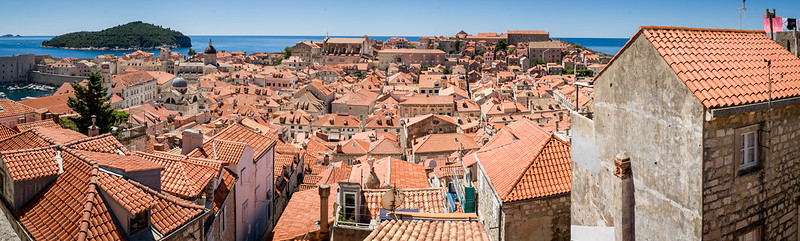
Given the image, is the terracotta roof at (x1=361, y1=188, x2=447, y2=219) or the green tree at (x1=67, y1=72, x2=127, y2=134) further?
the green tree at (x1=67, y1=72, x2=127, y2=134)

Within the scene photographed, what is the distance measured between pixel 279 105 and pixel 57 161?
212 ft

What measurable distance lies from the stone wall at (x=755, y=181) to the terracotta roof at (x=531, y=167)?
334cm

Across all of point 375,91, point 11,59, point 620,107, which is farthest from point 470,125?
point 11,59

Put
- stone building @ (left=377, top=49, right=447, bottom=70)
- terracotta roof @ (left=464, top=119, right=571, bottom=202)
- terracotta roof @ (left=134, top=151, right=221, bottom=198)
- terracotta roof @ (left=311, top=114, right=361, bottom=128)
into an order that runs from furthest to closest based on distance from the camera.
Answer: stone building @ (left=377, top=49, right=447, bottom=70) < terracotta roof @ (left=311, top=114, right=361, bottom=128) < terracotta roof @ (left=134, top=151, right=221, bottom=198) < terracotta roof @ (left=464, top=119, right=571, bottom=202)

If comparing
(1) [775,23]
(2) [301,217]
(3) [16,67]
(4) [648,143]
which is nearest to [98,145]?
(2) [301,217]

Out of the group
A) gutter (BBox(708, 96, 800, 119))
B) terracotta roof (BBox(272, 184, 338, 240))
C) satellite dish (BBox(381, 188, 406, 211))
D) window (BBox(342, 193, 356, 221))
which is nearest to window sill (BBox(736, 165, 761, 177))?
gutter (BBox(708, 96, 800, 119))

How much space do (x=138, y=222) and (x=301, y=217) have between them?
7.45m

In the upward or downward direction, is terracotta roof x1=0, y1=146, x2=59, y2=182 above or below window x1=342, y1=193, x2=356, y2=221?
above

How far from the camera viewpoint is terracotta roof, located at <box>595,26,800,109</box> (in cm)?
601

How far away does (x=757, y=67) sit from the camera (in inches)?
270

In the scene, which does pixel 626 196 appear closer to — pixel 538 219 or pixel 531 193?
pixel 531 193

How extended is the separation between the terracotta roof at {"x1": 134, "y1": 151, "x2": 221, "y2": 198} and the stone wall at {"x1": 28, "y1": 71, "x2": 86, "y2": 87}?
122559mm

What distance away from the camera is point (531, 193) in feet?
31.9

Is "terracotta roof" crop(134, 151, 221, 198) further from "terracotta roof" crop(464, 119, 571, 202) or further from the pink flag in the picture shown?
the pink flag
